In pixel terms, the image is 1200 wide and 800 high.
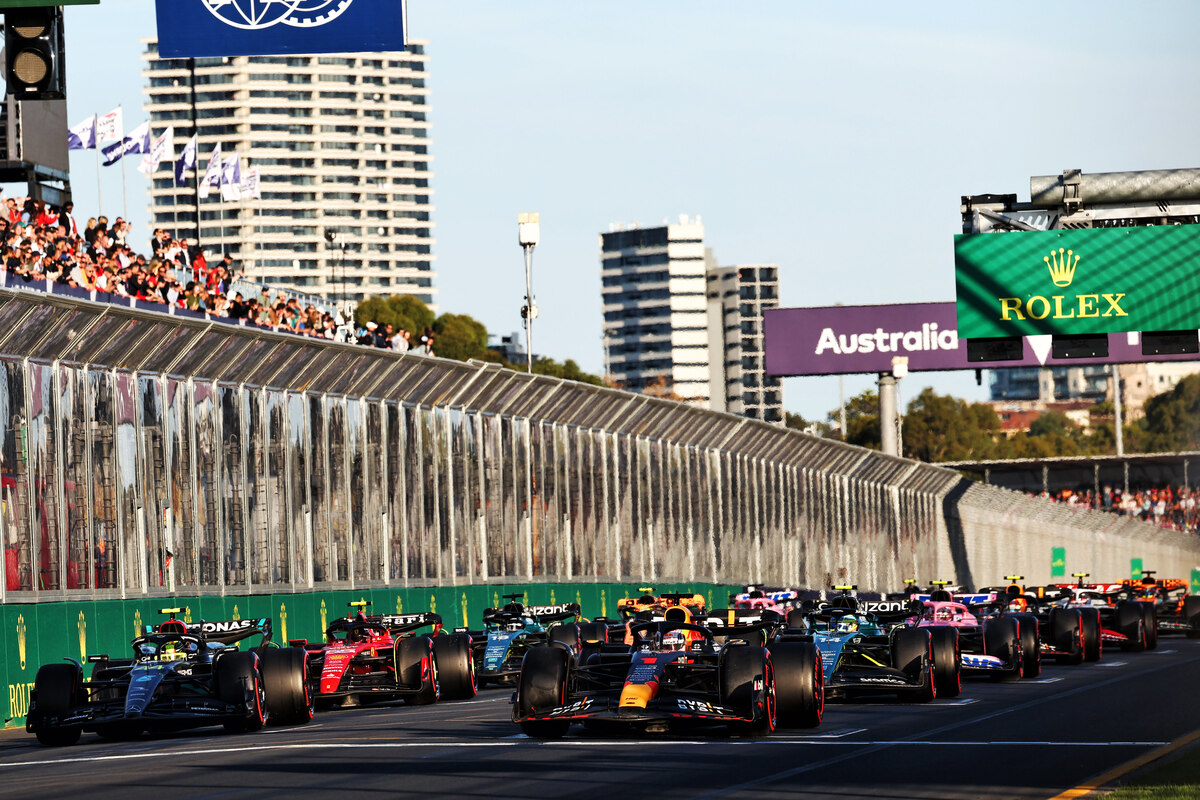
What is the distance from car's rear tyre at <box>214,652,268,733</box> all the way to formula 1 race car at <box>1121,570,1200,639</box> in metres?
21.5

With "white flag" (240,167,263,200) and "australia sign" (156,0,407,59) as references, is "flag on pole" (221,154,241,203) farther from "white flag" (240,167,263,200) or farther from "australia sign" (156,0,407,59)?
"australia sign" (156,0,407,59)

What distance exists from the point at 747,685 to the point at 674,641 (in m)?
1.53

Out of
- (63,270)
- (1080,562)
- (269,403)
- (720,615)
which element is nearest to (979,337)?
(720,615)

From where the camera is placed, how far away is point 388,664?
22.0 metres

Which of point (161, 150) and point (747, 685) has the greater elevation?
point (161, 150)

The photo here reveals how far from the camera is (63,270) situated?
90.5 ft

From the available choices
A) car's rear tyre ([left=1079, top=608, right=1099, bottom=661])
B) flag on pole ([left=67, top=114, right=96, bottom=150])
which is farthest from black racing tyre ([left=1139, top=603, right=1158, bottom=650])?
flag on pole ([left=67, top=114, right=96, bottom=150])

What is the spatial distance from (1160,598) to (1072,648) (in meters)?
13.8

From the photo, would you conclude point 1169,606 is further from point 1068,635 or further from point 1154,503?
point 1154,503

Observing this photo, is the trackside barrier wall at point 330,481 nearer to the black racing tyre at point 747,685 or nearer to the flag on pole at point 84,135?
the black racing tyre at point 747,685

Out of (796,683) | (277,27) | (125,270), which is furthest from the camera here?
(125,270)

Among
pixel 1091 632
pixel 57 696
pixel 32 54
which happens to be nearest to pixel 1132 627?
pixel 1091 632

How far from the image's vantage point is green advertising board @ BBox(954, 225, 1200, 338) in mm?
26156

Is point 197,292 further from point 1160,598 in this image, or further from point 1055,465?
point 1055,465
